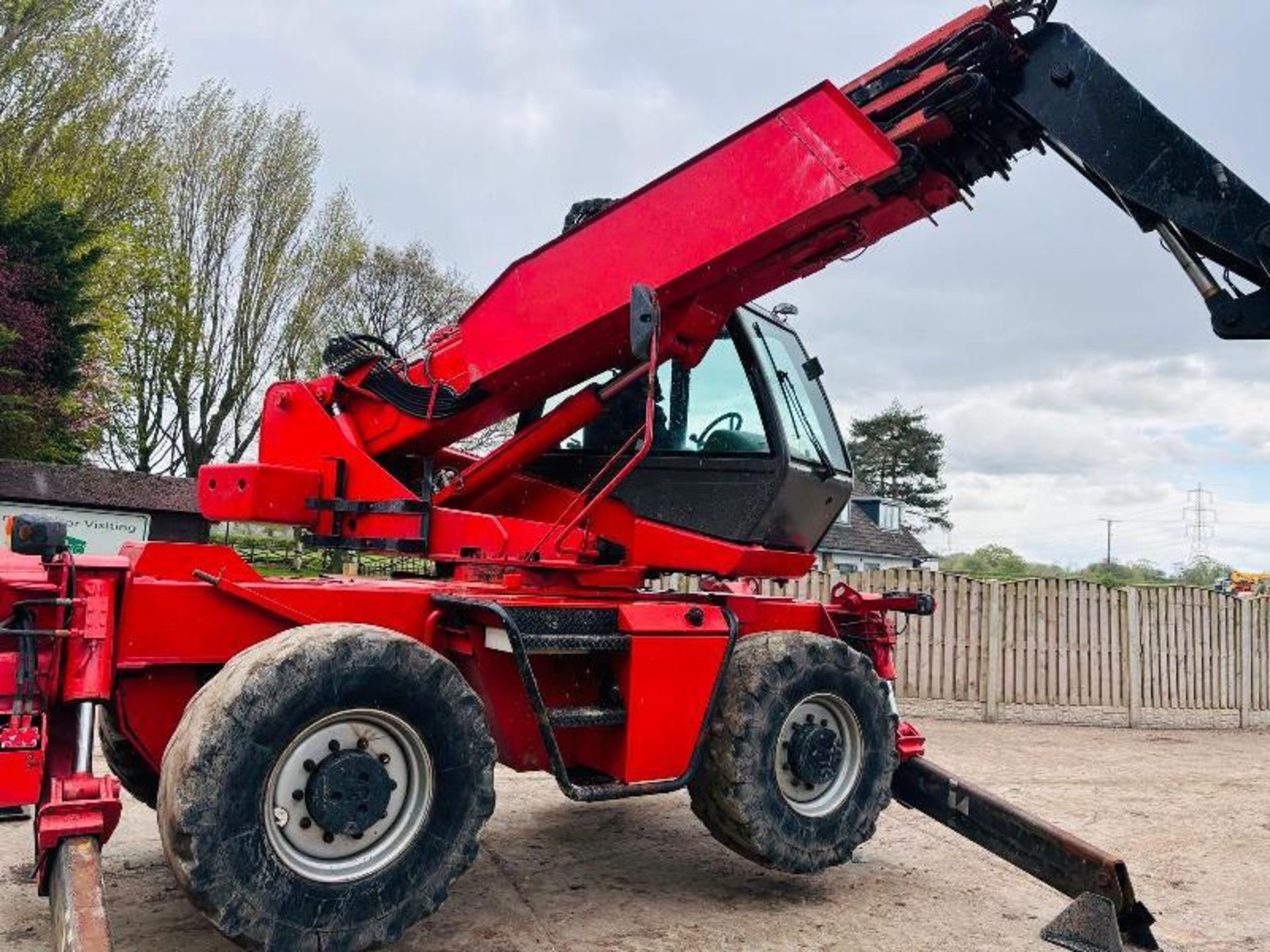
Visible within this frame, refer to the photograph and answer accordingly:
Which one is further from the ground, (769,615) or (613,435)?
(613,435)

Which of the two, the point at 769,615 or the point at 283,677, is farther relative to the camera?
the point at 769,615

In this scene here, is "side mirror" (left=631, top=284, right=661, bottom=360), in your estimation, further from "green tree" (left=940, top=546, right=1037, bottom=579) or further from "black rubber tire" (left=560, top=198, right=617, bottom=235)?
"green tree" (left=940, top=546, right=1037, bottom=579)

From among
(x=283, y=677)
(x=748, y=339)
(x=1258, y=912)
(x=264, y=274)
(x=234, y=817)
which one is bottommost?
(x=1258, y=912)

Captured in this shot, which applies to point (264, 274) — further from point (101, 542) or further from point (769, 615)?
point (769, 615)

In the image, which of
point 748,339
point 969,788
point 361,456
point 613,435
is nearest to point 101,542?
point 361,456

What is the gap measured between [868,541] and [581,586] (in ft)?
114

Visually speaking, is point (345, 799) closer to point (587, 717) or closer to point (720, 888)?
point (587, 717)

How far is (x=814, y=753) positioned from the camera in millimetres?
5043

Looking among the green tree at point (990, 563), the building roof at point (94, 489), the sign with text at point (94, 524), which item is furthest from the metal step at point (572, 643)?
the green tree at point (990, 563)

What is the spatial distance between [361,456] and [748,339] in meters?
2.12

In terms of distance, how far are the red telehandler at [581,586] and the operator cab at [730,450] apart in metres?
0.02

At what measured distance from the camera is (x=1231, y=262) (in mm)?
4316

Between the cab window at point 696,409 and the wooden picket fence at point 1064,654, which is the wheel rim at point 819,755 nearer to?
the cab window at point 696,409

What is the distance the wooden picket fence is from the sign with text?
29.0 feet
